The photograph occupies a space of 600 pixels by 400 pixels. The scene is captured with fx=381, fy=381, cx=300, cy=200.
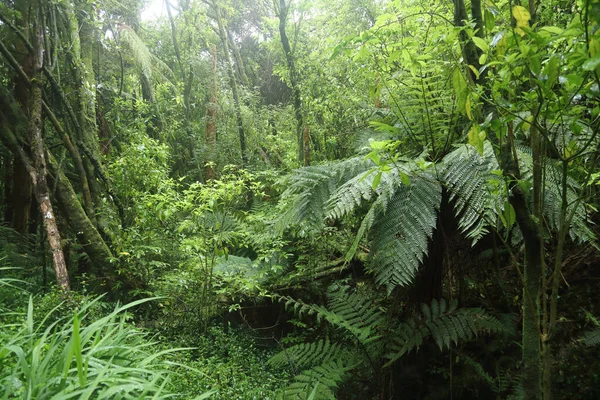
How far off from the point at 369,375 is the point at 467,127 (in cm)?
153

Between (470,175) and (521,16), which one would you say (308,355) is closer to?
(470,175)

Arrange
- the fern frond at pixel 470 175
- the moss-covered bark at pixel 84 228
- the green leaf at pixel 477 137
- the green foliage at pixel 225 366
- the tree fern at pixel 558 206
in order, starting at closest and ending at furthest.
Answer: the green leaf at pixel 477 137, the tree fern at pixel 558 206, the fern frond at pixel 470 175, the green foliage at pixel 225 366, the moss-covered bark at pixel 84 228

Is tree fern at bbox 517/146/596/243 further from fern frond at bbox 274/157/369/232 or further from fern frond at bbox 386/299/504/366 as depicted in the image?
fern frond at bbox 274/157/369/232

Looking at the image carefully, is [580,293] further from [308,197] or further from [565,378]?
[308,197]

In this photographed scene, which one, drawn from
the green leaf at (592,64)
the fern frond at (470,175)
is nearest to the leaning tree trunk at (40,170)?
the fern frond at (470,175)

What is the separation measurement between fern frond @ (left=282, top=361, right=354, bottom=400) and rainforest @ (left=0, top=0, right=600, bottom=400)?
0.02 metres

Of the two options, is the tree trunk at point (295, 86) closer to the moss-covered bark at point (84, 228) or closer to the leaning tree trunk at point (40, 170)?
the moss-covered bark at point (84, 228)

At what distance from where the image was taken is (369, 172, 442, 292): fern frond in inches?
67.8

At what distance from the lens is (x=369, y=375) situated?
7.50 ft

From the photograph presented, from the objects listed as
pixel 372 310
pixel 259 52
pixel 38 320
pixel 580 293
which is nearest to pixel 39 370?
pixel 38 320

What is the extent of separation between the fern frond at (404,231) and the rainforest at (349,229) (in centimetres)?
1

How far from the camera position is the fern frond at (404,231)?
1.72 m

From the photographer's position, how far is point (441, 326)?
77.2 inches

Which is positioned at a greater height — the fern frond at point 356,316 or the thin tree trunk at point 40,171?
the thin tree trunk at point 40,171
